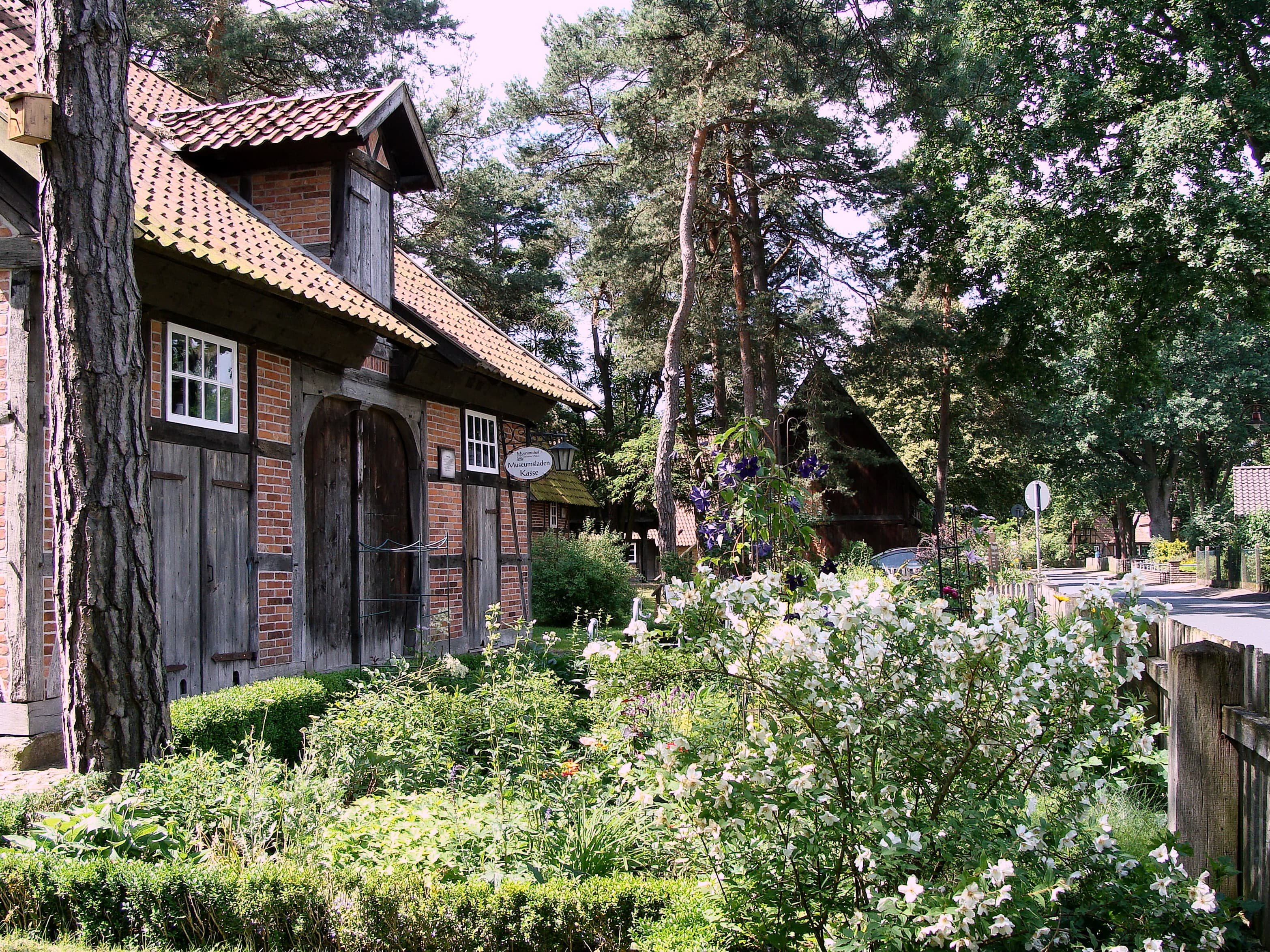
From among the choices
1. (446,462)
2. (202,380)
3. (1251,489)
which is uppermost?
(202,380)

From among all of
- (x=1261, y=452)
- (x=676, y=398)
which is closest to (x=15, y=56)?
(x=676, y=398)

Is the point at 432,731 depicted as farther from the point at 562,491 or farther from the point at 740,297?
the point at 562,491

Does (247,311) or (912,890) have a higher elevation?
(247,311)

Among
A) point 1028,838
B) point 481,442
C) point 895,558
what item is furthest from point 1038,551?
point 1028,838

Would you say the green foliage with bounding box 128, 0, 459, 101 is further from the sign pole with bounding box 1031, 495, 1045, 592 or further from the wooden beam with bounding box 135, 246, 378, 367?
the sign pole with bounding box 1031, 495, 1045, 592

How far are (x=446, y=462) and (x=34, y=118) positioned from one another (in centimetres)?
681

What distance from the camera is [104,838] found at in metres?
4.26

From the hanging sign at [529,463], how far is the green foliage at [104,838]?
334 inches

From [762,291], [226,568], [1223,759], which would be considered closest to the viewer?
[1223,759]

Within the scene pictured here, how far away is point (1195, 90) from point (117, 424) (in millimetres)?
19691

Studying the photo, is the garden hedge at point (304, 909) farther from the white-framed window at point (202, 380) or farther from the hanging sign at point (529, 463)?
the hanging sign at point (529, 463)

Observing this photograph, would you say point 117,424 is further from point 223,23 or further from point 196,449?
point 223,23

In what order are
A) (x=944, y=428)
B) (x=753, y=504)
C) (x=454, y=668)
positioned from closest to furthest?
(x=753, y=504)
(x=454, y=668)
(x=944, y=428)

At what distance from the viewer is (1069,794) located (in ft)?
10.2
